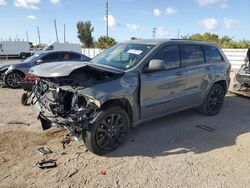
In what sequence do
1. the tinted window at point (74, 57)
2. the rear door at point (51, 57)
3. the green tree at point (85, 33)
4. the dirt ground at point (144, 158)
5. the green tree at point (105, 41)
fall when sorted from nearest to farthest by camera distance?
the dirt ground at point (144, 158) → the rear door at point (51, 57) → the tinted window at point (74, 57) → the green tree at point (105, 41) → the green tree at point (85, 33)

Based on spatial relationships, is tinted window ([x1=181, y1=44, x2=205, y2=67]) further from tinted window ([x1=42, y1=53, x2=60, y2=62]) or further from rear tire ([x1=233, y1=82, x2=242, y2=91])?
tinted window ([x1=42, y1=53, x2=60, y2=62])

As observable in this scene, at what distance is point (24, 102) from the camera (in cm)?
540

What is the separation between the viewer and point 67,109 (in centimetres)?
421

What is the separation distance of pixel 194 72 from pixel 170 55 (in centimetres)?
82

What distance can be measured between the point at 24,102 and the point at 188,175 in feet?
11.3

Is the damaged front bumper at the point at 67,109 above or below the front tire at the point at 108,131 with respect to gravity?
above

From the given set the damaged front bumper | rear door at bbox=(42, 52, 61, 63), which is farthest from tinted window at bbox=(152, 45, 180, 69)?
rear door at bbox=(42, 52, 61, 63)

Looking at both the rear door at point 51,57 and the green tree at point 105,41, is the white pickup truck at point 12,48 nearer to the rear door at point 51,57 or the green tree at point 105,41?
the green tree at point 105,41

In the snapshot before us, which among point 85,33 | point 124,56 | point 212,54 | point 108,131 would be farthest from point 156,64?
point 85,33

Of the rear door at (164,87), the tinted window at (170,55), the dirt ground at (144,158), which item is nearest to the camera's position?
the dirt ground at (144,158)

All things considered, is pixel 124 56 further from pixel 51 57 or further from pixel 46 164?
pixel 51 57

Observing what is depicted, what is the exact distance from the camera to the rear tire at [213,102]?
6.49m

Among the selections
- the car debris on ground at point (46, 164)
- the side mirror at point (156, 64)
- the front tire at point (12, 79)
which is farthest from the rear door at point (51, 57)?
the car debris on ground at point (46, 164)

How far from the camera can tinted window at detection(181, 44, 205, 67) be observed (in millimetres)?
5664
